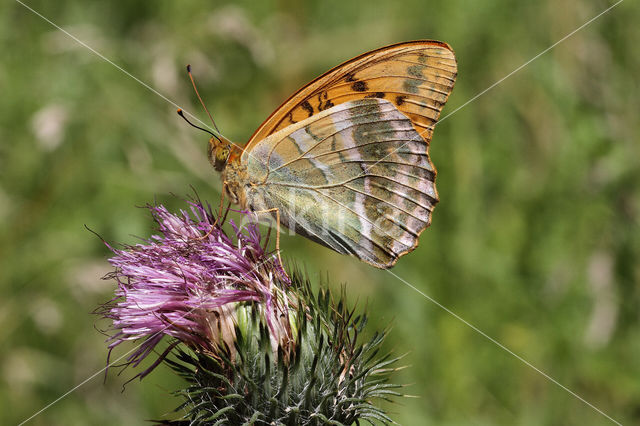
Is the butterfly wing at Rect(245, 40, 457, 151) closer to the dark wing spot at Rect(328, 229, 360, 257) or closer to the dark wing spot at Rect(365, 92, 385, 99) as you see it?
the dark wing spot at Rect(365, 92, 385, 99)

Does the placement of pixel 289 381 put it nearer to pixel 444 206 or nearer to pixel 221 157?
pixel 221 157

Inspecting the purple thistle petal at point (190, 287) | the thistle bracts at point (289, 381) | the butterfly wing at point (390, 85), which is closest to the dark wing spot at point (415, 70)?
the butterfly wing at point (390, 85)

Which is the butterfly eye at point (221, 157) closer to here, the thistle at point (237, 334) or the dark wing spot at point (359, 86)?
the thistle at point (237, 334)

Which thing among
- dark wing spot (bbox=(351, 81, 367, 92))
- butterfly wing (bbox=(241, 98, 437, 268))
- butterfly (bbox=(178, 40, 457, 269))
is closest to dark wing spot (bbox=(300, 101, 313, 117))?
butterfly (bbox=(178, 40, 457, 269))

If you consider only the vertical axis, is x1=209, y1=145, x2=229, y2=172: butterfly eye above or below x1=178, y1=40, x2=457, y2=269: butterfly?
below

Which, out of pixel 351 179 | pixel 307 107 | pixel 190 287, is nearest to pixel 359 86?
pixel 307 107

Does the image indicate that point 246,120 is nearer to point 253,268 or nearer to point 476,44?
point 476,44

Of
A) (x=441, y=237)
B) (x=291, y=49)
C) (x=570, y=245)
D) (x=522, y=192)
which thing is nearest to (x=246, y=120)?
(x=291, y=49)
